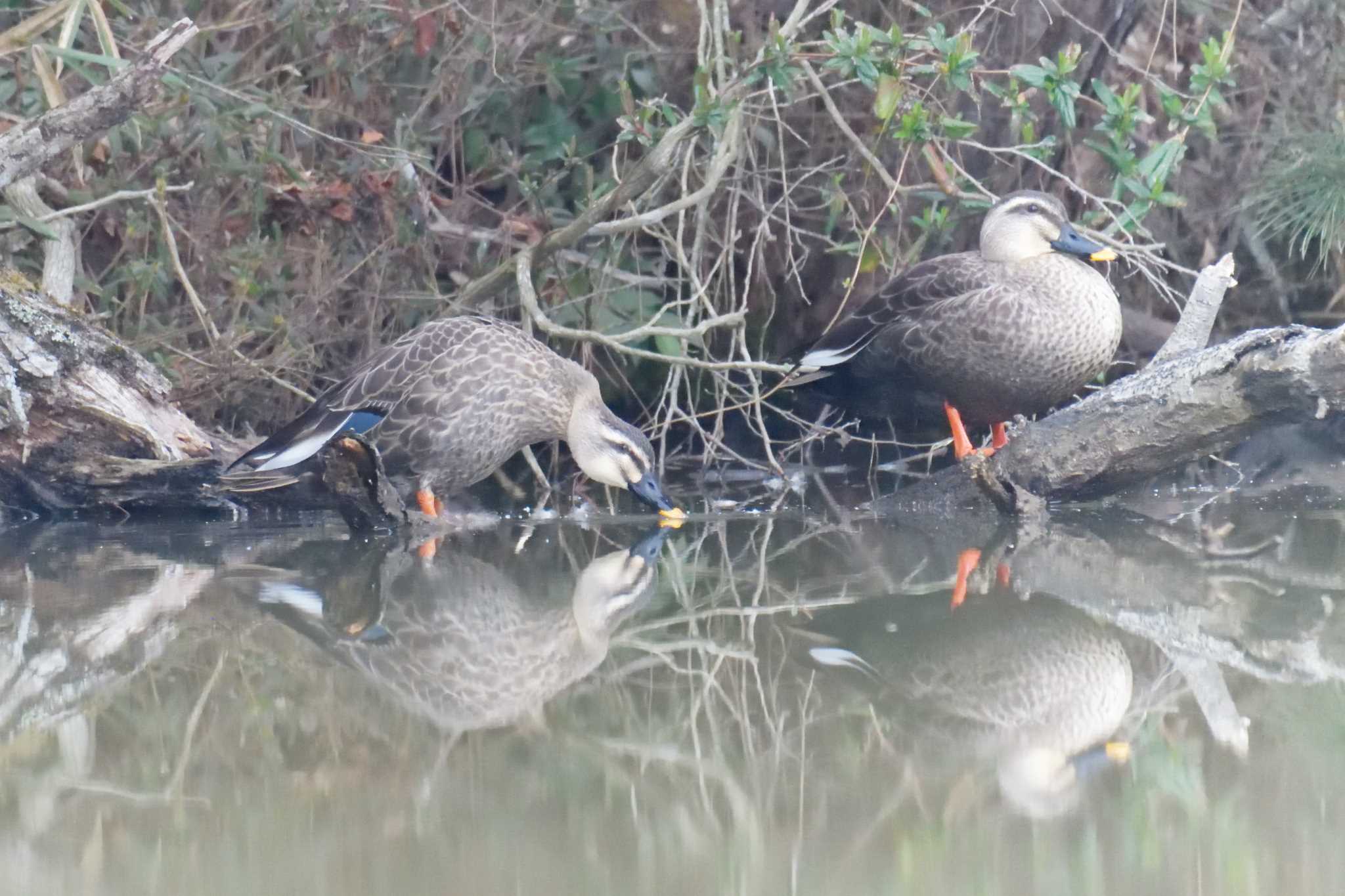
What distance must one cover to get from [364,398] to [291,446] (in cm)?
28

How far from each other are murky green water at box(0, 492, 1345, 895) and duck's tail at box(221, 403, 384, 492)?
2.08ft

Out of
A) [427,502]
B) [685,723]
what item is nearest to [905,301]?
[427,502]

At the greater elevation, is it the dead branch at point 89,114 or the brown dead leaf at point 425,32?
the dead branch at point 89,114

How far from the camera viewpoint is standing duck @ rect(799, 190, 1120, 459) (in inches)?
202

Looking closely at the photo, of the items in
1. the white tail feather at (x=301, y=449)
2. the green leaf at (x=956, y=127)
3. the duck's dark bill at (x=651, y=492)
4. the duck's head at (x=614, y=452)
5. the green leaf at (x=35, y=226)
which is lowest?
the duck's dark bill at (x=651, y=492)

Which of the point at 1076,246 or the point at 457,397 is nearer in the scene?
the point at 457,397

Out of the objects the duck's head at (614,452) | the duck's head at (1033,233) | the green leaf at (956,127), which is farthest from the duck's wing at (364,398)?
the duck's head at (1033,233)

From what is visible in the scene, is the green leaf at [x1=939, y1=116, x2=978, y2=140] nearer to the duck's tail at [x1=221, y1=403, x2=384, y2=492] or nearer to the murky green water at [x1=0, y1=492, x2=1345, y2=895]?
the murky green water at [x1=0, y1=492, x2=1345, y2=895]

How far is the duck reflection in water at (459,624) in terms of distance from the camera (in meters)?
2.90

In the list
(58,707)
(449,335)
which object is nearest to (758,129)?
(449,335)

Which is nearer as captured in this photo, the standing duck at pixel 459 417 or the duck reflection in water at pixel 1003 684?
the duck reflection in water at pixel 1003 684

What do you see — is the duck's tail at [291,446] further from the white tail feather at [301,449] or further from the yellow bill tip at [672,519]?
the yellow bill tip at [672,519]

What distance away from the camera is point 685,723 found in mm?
2688

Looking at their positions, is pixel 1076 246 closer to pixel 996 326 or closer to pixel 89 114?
pixel 996 326
